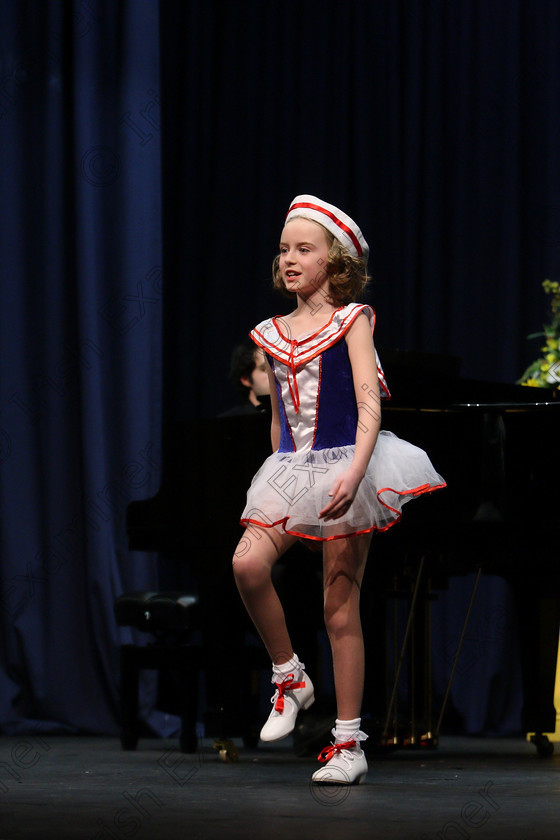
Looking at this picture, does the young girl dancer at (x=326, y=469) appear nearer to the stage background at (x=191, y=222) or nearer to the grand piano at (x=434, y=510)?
the grand piano at (x=434, y=510)

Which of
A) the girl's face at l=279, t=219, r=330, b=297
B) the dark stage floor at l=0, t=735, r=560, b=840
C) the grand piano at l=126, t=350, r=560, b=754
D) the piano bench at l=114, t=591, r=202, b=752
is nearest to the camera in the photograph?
the dark stage floor at l=0, t=735, r=560, b=840

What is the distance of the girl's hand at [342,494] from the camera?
8.42ft

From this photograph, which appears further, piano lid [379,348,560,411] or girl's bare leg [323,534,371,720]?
piano lid [379,348,560,411]

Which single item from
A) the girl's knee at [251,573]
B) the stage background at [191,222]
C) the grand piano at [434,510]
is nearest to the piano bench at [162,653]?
the grand piano at [434,510]

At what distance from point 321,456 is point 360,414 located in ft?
0.47

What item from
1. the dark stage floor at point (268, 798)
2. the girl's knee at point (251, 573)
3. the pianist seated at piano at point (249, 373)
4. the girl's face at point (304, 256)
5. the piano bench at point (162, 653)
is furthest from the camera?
the pianist seated at piano at point (249, 373)

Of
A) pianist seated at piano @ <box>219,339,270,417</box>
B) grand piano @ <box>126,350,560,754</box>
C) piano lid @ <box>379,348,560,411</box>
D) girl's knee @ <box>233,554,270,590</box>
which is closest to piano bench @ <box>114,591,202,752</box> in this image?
grand piano @ <box>126,350,560,754</box>

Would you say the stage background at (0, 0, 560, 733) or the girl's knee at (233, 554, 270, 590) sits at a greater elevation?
the stage background at (0, 0, 560, 733)

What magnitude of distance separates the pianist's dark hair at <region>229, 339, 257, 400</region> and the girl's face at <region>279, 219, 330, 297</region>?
2.08 meters

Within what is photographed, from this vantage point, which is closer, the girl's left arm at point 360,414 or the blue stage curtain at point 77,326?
the girl's left arm at point 360,414

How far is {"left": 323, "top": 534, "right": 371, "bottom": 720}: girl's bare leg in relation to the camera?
274 centimetres

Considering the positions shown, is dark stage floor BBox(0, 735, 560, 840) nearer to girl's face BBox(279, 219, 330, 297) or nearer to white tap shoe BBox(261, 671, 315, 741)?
white tap shoe BBox(261, 671, 315, 741)

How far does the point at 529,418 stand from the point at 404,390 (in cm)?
38

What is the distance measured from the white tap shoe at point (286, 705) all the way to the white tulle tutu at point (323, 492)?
1.10 ft
